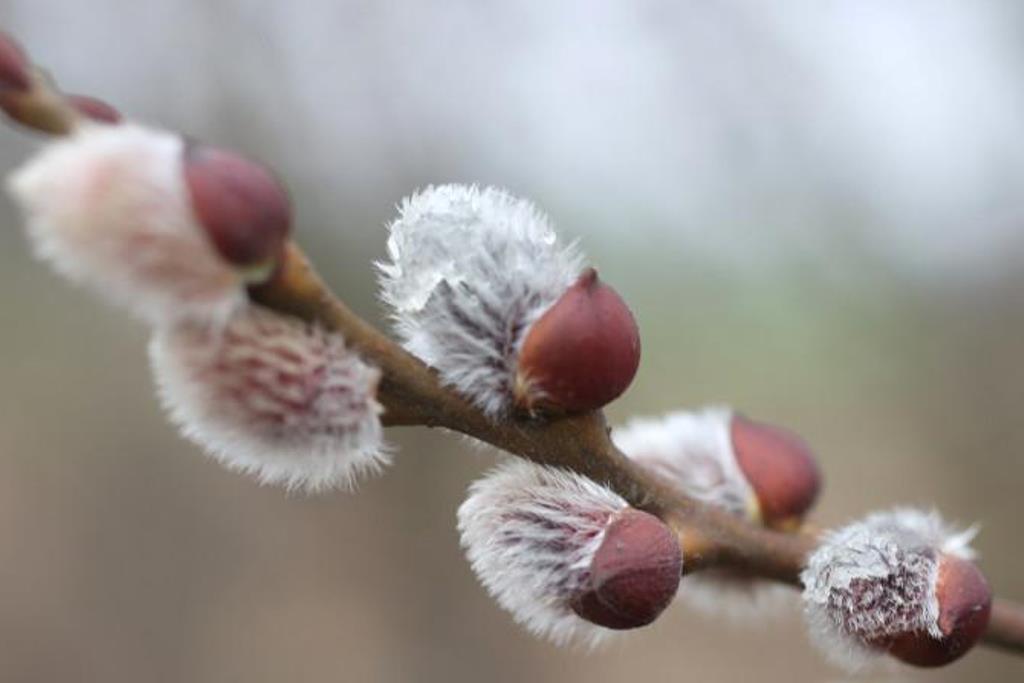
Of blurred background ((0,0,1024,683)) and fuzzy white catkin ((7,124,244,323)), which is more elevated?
fuzzy white catkin ((7,124,244,323))

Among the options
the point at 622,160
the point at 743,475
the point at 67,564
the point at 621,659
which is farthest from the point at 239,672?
the point at 743,475

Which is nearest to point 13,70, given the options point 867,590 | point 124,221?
point 124,221

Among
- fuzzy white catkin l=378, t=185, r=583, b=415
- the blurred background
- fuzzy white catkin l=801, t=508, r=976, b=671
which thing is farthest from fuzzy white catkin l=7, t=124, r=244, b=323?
the blurred background

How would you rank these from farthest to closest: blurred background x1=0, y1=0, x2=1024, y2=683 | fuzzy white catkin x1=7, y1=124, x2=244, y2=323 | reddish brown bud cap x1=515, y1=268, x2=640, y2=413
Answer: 1. blurred background x1=0, y1=0, x2=1024, y2=683
2. reddish brown bud cap x1=515, y1=268, x2=640, y2=413
3. fuzzy white catkin x1=7, y1=124, x2=244, y2=323

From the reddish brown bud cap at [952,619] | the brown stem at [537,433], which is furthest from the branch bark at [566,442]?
the reddish brown bud cap at [952,619]

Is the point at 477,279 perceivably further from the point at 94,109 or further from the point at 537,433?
the point at 94,109

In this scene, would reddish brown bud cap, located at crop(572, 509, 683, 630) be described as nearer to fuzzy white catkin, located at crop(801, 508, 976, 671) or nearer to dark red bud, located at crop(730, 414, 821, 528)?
fuzzy white catkin, located at crop(801, 508, 976, 671)
